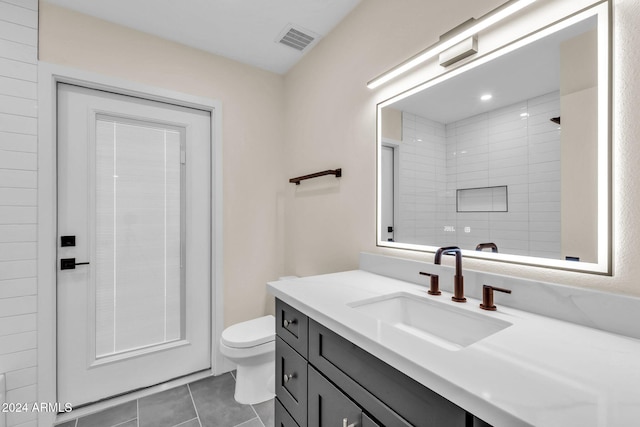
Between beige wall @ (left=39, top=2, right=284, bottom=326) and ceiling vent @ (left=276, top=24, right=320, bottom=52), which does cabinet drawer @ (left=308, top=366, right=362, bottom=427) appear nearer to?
beige wall @ (left=39, top=2, right=284, bottom=326)

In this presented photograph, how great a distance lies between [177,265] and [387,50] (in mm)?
2009

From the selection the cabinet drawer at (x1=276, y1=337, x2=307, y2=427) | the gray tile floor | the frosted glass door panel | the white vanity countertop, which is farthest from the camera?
the frosted glass door panel

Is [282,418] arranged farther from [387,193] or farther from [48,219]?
[48,219]

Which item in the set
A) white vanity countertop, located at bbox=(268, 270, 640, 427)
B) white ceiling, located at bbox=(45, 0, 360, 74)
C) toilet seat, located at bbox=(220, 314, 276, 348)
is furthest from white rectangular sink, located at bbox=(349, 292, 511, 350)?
white ceiling, located at bbox=(45, 0, 360, 74)

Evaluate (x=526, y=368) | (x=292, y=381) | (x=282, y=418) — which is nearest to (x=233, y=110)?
(x=292, y=381)

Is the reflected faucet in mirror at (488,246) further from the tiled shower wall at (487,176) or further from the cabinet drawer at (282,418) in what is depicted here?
the cabinet drawer at (282,418)

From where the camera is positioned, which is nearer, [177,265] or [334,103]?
[334,103]

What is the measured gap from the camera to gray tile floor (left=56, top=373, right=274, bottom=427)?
1.62 metres

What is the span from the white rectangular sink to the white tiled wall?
188 cm

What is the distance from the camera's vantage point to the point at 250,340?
1743 mm

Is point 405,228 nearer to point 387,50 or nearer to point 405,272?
point 405,272

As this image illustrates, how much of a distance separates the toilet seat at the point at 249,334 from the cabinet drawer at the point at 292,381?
22.0 inches

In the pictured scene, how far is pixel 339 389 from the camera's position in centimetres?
85

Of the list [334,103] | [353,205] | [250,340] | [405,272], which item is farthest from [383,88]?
[250,340]
